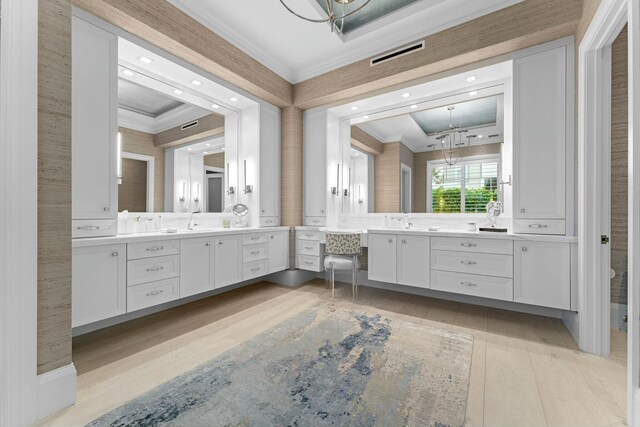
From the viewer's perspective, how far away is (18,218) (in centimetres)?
135

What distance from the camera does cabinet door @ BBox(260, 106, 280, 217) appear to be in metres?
3.89

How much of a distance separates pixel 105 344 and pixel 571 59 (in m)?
4.66

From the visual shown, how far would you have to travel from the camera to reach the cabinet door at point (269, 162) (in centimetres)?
389

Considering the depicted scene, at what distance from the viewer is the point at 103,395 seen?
156cm

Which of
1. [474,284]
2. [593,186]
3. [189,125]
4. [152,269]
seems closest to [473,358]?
[474,284]

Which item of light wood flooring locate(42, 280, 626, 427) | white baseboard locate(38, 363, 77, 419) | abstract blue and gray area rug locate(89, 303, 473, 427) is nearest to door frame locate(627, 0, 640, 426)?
light wood flooring locate(42, 280, 626, 427)

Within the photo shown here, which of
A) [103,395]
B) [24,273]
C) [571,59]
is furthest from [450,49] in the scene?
[103,395]

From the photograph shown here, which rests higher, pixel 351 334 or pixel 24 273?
pixel 24 273

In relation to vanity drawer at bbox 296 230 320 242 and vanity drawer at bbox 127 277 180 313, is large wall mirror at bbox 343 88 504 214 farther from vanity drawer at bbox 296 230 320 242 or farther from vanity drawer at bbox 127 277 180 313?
vanity drawer at bbox 127 277 180 313

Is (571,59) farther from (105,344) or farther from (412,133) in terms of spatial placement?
(105,344)

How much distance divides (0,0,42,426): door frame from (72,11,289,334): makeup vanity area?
0.58 meters

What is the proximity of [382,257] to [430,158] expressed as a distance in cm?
147

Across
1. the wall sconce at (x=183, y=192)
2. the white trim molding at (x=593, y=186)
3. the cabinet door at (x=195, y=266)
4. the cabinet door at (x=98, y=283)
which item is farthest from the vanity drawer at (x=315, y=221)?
the white trim molding at (x=593, y=186)

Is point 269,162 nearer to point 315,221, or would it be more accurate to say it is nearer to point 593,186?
point 315,221
